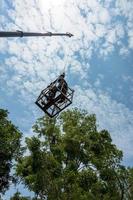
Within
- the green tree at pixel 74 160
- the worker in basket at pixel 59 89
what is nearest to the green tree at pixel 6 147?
the green tree at pixel 74 160

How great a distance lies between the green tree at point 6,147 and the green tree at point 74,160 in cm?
113

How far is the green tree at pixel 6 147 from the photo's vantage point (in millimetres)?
39000

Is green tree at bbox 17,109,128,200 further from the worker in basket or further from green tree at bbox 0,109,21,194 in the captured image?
the worker in basket

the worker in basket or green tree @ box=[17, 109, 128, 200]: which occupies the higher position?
green tree @ box=[17, 109, 128, 200]

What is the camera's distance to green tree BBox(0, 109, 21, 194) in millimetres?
39000

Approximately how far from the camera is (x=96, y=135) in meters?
41.2

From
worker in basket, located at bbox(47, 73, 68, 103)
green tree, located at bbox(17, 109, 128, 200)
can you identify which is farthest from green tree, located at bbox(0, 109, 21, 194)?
worker in basket, located at bbox(47, 73, 68, 103)

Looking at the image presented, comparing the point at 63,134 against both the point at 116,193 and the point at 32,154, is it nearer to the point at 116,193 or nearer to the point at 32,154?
the point at 32,154

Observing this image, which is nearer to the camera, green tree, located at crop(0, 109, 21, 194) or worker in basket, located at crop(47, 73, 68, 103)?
worker in basket, located at crop(47, 73, 68, 103)

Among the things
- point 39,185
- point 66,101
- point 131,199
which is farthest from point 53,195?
point 66,101

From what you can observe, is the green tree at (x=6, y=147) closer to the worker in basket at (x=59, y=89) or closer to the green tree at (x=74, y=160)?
the green tree at (x=74, y=160)

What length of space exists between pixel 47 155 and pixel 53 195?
7855 millimetres

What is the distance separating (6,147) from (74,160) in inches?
253

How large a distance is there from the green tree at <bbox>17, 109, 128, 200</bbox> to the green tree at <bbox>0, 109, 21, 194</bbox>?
113 cm
